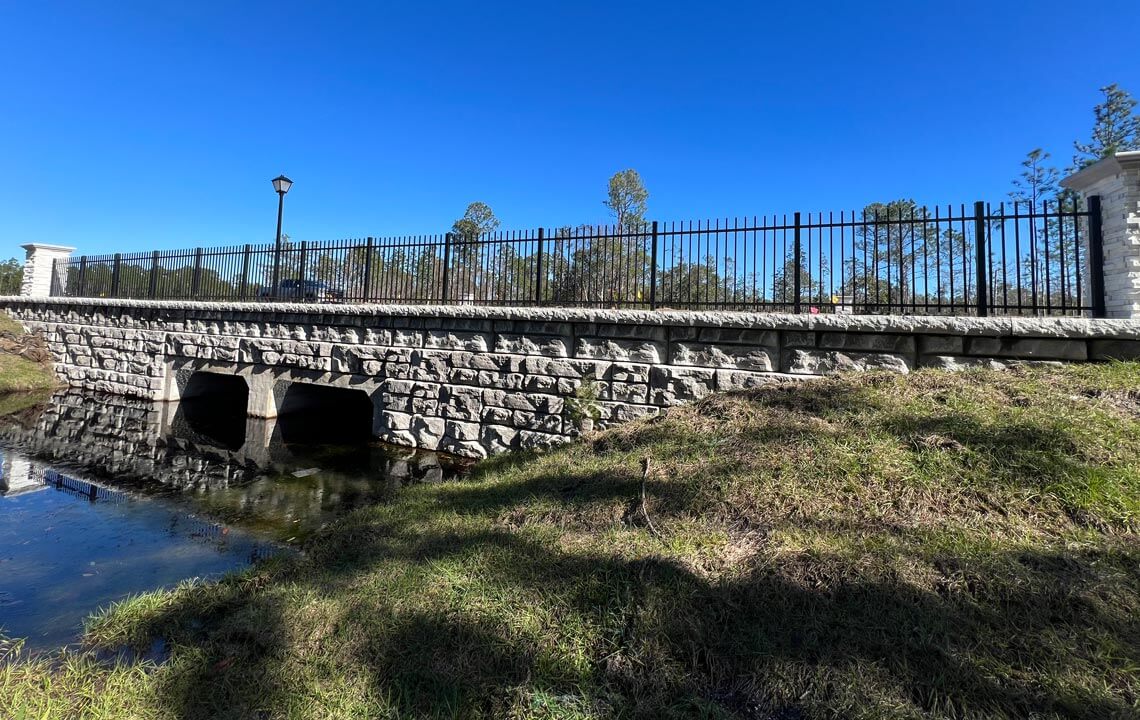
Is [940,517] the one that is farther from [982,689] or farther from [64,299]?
[64,299]

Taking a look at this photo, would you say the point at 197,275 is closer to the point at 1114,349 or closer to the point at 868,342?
the point at 868,342

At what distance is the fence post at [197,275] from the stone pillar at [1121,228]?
14656 millimetres

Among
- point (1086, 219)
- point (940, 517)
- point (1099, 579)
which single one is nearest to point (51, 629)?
point (940, 517)

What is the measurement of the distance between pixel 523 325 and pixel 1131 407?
5796 millimetres

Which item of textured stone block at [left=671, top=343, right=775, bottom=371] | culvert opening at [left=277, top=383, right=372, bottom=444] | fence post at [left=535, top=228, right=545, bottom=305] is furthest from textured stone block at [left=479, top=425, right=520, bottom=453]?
culvert opening at [left=277, top=383, right=372, bottom=444]

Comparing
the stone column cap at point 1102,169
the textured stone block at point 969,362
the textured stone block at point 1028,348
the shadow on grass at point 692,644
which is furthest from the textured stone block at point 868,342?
the shadow on grass at point 692,644

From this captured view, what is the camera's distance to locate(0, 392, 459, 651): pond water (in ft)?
12.4

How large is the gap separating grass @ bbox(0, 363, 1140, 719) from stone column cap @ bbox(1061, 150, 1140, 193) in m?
2.02

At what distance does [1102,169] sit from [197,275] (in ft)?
48.7

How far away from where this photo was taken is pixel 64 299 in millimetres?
12930

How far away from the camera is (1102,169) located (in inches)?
194

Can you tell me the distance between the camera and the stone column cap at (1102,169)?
4629 millimetres

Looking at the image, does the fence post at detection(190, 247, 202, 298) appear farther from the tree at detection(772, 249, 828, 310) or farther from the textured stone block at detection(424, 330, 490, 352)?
the tree at detection(772, 249, 828, 310)

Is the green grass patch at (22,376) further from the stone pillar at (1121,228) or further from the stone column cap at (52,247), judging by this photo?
the stone pillar at (1121,228)
